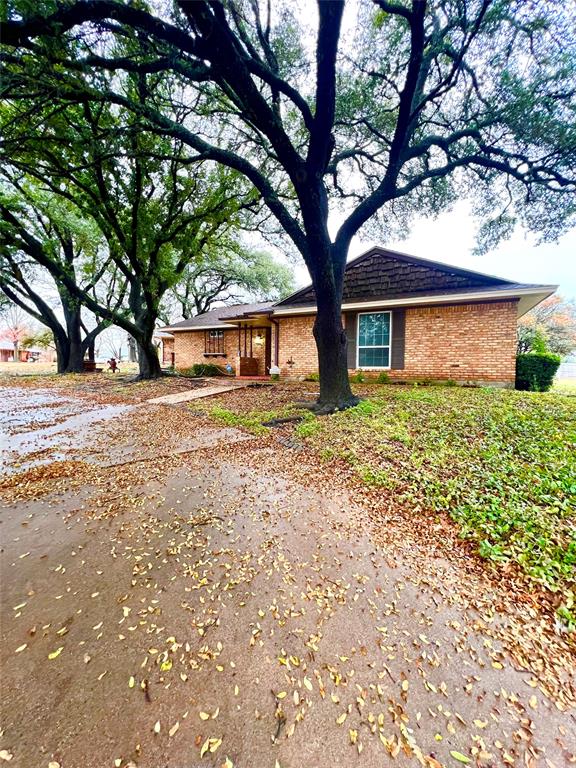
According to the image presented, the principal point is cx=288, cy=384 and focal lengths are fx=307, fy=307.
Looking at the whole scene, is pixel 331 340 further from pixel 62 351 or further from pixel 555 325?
pixel 555 325

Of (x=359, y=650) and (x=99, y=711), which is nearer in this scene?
(x=99, y=711)

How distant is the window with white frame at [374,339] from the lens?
10.4 metres

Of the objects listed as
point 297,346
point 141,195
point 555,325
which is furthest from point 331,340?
point 555,325

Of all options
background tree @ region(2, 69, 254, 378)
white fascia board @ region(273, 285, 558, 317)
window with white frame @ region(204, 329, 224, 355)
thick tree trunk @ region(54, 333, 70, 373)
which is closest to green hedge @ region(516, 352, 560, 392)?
white fascia board @ region(273, 285, 558, 317)

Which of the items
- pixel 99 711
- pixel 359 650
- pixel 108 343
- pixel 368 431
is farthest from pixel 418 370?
pixel 108 343

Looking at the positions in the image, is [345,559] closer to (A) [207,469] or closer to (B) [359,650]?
(B) [359,650]

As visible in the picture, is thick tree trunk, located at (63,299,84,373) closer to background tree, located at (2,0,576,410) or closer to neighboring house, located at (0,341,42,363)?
background tree, located at (2,0,576,410)

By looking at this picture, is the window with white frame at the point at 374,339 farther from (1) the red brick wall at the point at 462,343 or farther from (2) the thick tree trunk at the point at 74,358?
(2) the thick tree trunk at the point at 74,358

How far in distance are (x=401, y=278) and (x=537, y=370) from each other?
499 cm

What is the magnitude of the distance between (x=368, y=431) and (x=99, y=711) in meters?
3.86

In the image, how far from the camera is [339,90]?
668 centimetres

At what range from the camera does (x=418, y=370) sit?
9.84 meters

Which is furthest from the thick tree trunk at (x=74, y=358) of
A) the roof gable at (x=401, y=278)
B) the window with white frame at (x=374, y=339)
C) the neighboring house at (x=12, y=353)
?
the neighboring house at (x=12, y=353)

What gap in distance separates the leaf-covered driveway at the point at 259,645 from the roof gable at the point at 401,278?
865 centimetres
